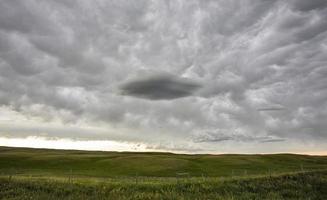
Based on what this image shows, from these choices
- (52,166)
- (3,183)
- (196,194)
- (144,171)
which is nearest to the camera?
(196,194)

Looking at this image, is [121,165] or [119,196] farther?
[121,165]

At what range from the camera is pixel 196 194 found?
2533 cm

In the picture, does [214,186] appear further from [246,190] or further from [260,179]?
[260,179]

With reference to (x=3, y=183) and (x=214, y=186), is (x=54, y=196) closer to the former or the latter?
(x=3, y=183)

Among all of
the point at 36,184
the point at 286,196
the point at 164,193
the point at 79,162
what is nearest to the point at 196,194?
the point at 164,193

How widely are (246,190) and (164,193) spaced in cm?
725

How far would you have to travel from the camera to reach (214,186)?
28.0 metres

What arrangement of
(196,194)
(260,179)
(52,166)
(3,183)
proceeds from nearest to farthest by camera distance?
(196,194) → (3,183) → (260,179) → (52,166)

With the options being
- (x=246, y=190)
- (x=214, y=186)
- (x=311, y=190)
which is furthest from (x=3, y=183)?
(x=311, y=190)

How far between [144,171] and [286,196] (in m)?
45.7

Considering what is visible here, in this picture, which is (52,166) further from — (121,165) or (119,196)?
(119,196)

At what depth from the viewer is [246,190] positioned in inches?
1085

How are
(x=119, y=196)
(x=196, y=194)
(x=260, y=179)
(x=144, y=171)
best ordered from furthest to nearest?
1. (x=144, y=171)
2. (x=260, y=179)
3. (x=196, y=194)
4. (x=119, y=196)

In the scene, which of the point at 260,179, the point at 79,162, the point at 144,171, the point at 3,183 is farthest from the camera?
the point at 79,162
